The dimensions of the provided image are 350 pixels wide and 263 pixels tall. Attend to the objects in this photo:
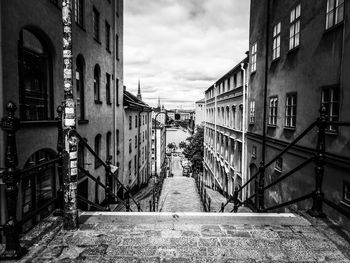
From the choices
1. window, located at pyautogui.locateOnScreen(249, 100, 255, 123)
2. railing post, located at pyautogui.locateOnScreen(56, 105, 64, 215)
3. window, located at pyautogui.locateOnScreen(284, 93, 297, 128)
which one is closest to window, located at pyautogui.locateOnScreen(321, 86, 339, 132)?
window, located at pyautogui.locateOnScreen(284, 93, 297, 128)

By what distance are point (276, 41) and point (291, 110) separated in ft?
11.7

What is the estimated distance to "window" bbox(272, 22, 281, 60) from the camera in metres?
11.4

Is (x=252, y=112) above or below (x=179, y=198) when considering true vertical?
above

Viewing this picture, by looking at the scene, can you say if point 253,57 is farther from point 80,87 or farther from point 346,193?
point 346,193

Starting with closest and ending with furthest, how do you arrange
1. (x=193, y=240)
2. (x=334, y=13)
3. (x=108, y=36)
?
(x=193, y=240), (x=334, y=13), (x=108, y=36)

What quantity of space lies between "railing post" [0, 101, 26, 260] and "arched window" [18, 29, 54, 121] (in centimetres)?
436

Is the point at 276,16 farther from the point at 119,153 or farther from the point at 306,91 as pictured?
the point at 119,153

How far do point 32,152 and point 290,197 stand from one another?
346 inches

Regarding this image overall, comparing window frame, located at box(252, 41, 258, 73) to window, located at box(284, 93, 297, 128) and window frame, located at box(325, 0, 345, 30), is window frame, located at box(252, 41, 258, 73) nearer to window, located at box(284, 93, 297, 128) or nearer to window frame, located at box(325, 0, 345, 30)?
window, located at box(284, 93, 297, 128)

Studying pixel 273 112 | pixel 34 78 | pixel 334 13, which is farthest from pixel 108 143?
pixel 334 13

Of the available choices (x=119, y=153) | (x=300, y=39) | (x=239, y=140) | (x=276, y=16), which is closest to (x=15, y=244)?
(x=300, y=39)

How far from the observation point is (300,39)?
367 inches

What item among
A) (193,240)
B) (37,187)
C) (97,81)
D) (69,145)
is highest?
(97,81)

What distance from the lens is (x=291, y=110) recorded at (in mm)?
10125
